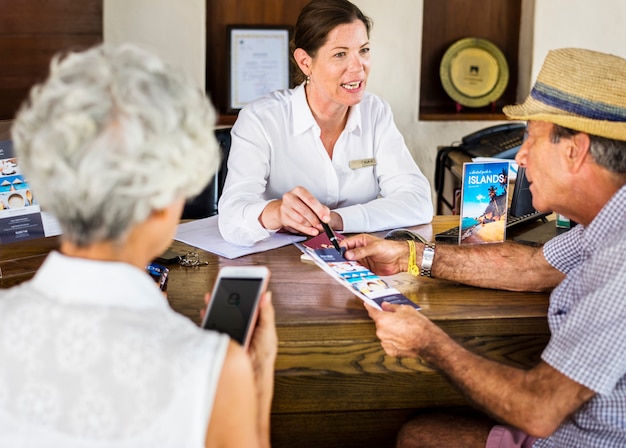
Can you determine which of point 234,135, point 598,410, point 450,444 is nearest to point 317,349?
point 450,444

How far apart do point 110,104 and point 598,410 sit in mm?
1137

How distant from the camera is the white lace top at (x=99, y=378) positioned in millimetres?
1080

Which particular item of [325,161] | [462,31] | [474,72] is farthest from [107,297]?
[462,31]

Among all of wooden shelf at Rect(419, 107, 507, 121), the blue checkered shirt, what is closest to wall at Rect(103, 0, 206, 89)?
wooden shelf at Rect(419, 107, 507, 121)

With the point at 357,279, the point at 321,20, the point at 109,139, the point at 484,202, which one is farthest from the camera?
the point at 321,20

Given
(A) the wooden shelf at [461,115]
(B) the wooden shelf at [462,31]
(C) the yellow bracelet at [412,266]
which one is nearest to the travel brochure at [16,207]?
(C) the yellow bracelet at [412,266]

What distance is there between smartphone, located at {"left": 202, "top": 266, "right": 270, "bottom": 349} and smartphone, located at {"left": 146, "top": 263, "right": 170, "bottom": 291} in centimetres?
64

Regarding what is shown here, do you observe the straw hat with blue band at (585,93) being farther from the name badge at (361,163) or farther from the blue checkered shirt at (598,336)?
the name badge at (361,163)

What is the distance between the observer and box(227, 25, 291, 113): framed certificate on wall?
16.4ft

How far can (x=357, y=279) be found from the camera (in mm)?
2041

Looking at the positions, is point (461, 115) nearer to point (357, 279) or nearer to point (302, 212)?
point (302, 212)

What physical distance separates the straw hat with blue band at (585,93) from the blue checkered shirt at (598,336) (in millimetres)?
161

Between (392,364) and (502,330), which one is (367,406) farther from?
(502,330)

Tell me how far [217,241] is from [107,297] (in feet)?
4.71
